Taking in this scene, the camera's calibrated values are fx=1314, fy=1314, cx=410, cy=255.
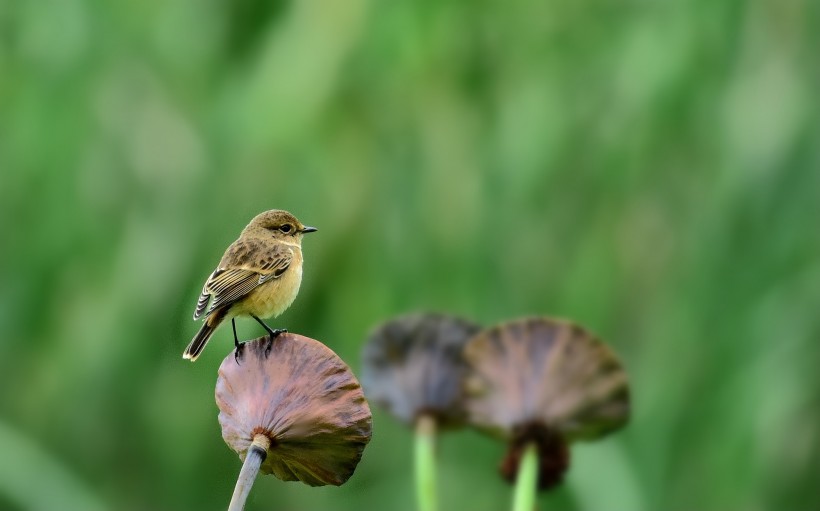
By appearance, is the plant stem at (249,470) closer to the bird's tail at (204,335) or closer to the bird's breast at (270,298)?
the bird's tail at (204,335)

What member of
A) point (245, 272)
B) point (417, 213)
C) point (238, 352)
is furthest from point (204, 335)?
point (417, 213)

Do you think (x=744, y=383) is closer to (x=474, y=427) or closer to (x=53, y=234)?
(x=53, y=234)

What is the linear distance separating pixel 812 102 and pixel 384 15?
815mm

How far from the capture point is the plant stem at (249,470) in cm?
51

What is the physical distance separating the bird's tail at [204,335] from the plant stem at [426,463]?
14cm

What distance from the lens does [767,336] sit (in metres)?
2.21

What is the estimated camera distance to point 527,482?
0.72 m

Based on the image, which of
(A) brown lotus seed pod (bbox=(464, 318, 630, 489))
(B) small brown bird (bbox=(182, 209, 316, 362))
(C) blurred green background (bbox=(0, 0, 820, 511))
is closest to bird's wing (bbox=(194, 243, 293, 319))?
(B) small brown bird (bbox=(182, 209, 316, 362))

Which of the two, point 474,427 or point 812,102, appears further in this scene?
point 812,102

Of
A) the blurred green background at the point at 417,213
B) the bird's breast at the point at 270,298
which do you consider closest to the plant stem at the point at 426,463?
the bird's breast at the point at 270,298

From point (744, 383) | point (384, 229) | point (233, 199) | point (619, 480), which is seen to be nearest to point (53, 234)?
point (233, 199)

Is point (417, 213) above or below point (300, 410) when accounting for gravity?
above

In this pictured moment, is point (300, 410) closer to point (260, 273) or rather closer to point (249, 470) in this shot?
point (249, 470)

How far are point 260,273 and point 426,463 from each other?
15cm
